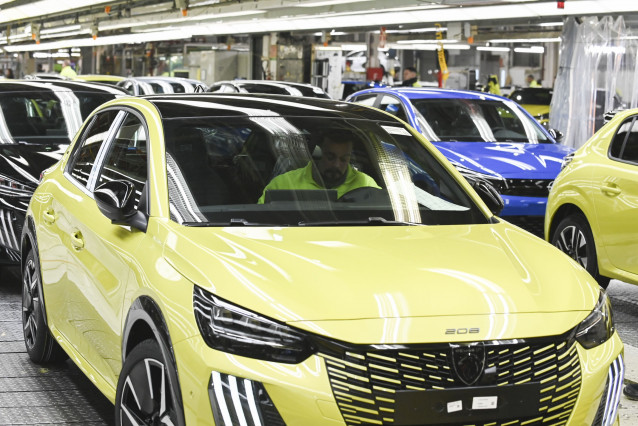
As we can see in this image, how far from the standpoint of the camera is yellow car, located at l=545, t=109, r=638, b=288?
309 inches

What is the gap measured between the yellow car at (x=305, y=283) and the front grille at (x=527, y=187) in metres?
5.65

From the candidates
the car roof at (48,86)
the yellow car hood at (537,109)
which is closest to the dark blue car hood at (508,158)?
the car roof at (48,86)

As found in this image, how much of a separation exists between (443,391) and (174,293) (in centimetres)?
97

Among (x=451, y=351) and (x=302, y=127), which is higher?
(x=302, y=127)

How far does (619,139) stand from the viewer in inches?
327

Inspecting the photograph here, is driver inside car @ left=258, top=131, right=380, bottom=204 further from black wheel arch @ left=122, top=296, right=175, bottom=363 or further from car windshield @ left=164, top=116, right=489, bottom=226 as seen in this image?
black wheel arch @ left=122, top=296, right=175, bottom=363

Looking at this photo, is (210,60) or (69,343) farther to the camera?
(210,60)

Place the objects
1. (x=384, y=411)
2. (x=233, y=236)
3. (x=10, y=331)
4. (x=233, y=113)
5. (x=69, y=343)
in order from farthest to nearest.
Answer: (x=10, y=331), (x=69, y=343), (x=233, y=113), (x=233, y=236), (x=384, y=411)

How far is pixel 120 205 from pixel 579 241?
5.09 meters

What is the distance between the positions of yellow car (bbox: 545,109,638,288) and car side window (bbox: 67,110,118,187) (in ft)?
12.8

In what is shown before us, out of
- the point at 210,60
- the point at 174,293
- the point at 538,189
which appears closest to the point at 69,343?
the point at 174,293

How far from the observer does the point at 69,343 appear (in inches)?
210

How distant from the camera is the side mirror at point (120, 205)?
4.37 m

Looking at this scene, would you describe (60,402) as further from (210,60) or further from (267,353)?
(210,60)
